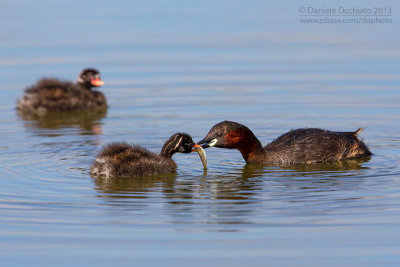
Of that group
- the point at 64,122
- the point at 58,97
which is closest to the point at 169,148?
the point at 64,122

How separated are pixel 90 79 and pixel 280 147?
632 centimetres

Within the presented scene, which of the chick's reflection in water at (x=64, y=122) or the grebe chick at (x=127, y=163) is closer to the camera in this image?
the grebe chick at (x=127, y=163)

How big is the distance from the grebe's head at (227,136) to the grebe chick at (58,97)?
17.5 feet

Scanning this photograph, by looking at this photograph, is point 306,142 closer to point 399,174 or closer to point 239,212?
point 399,174

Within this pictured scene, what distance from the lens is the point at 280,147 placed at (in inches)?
501

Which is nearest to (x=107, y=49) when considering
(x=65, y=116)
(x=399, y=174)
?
(x=65, y=116)

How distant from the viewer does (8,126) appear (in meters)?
15.7

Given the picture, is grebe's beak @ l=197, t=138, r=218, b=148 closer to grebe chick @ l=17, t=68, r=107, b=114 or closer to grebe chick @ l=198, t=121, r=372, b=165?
grebe chick @ l=198, t=121, r=372, b=165

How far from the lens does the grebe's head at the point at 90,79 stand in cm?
1805

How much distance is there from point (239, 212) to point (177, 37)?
13502 millimetres

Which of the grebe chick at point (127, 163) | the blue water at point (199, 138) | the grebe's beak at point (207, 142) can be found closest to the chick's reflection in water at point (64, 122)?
the blue water at point (199, 138)

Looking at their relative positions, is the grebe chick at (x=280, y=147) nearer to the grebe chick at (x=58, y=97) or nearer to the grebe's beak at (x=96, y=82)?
the grebe chick at (x=58, y=97)

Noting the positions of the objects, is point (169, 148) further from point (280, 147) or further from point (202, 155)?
point (280, 147)

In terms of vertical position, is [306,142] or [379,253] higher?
[306,142]
